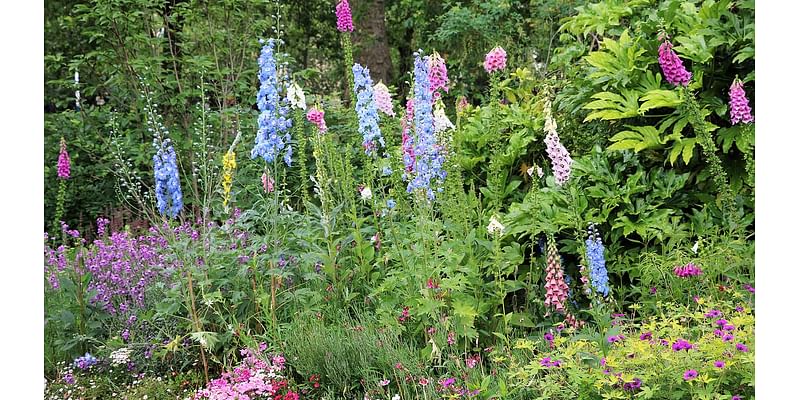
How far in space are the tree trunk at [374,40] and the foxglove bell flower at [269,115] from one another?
661cm

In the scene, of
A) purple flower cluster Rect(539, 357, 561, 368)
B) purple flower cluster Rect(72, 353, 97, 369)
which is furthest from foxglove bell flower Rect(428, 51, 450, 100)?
purple flower cluster Rect(72, 353, 97, 369)

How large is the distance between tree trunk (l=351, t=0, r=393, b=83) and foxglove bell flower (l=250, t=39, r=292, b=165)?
6.61 m

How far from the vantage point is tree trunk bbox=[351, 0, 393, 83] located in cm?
1068

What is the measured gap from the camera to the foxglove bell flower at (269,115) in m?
3.97

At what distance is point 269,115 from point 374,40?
22.8 feet

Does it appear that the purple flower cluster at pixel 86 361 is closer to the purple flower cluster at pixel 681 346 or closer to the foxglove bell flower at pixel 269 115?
the foxglove bell flower at pixel 269 115

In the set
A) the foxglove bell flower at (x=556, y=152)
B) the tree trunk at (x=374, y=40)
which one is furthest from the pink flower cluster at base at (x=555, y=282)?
the tree trunk at (x=374, y=40)

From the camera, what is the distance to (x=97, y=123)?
27.0ft

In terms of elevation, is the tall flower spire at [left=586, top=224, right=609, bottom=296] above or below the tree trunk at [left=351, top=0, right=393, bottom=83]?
below

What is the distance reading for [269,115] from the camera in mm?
4000

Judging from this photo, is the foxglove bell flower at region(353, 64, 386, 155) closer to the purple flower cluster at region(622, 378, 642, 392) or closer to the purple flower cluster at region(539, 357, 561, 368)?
the purple flower cluster at region(539, 357, 561, 368)
